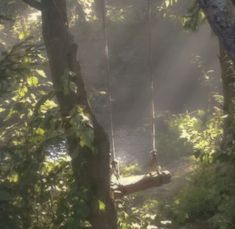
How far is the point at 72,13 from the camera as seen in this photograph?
1050 inches

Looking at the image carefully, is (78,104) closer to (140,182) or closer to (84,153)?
(84,153)

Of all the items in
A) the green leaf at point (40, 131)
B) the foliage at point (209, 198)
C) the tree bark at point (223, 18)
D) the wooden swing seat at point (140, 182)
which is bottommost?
the foliage at point (209, 198)

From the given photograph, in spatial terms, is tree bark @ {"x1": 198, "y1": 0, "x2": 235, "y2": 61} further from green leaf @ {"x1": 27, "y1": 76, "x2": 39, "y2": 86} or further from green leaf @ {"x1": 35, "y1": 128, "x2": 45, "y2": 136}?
green leaf @ {"x1": 27, "y1": 76, "x2": 39, "y2": 86}

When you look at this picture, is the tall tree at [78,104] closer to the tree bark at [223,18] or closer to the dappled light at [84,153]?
the dappled light at [84,153]

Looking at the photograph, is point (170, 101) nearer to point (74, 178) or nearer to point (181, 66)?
point (181, 66)

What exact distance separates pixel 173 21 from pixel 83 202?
19514mm

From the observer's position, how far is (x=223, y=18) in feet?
15.7

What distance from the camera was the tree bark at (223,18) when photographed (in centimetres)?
477

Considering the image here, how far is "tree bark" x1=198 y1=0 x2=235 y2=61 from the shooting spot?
4770 mm

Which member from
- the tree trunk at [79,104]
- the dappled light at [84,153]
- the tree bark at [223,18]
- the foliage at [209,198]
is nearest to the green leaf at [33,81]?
the dappled light at [84,153]

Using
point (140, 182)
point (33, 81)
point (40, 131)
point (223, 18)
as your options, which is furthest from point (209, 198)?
point (223, 18)

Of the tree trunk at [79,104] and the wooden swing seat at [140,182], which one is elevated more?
the tree trunk at [79,104]

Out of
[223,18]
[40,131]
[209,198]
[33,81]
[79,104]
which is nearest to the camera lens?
[223,18]

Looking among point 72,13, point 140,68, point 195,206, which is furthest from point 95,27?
point 195,206
